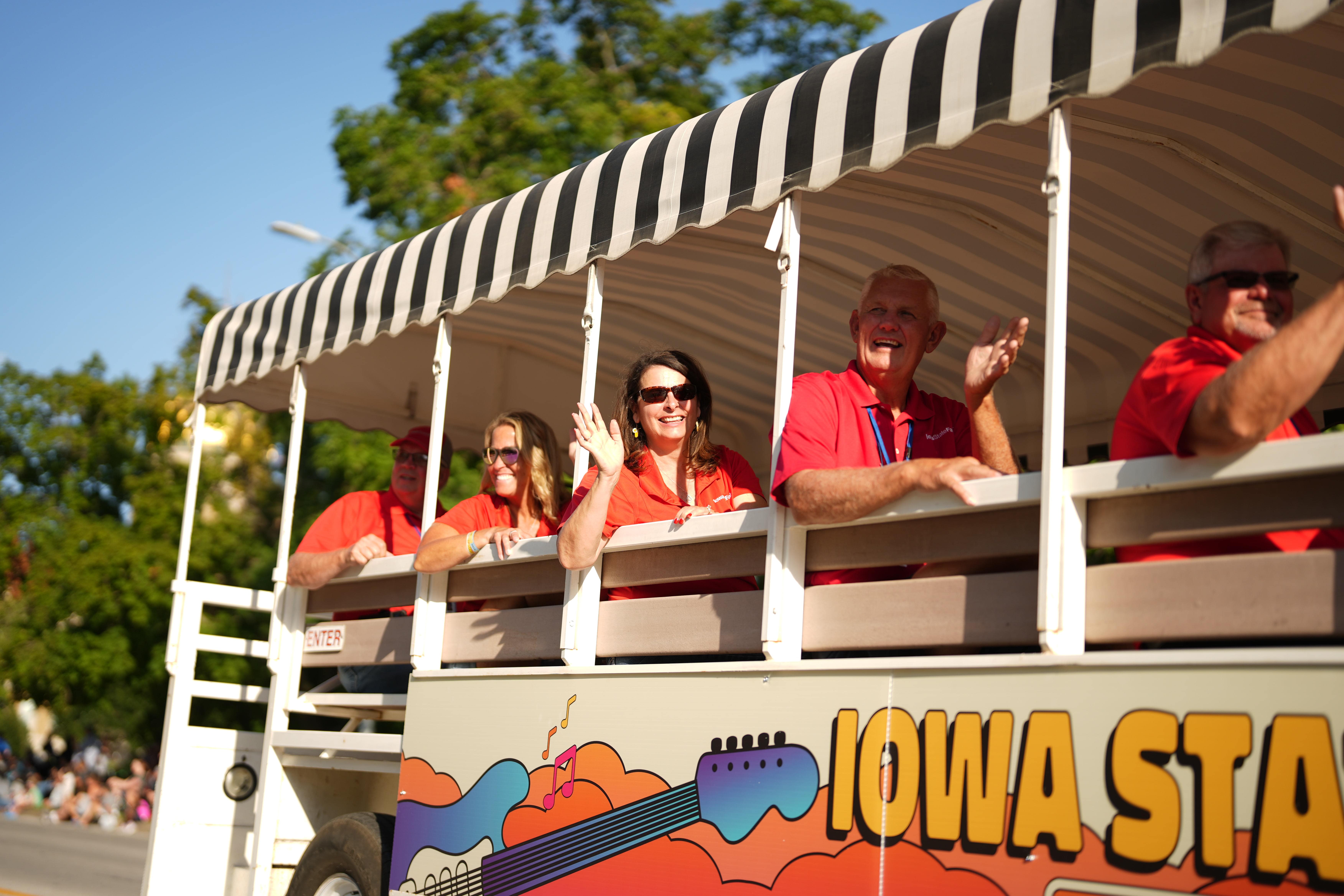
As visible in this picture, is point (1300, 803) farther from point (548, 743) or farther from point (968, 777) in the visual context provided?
point (548, 743)

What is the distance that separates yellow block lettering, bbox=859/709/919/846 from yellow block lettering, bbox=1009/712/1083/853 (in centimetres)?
30

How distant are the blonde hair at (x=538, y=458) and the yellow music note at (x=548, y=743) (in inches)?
49.7

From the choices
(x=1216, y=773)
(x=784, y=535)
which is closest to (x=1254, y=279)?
(x=1216, y=773)

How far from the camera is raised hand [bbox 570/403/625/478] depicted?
402 centimetres

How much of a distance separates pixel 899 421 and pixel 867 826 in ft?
4.64

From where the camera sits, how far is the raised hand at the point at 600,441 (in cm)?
402

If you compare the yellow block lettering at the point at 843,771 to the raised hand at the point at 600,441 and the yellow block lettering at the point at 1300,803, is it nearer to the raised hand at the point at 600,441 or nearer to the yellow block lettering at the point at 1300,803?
the yellow block lettering at the point at 1300,803

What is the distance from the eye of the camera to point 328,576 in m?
5.81

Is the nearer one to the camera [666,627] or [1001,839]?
[1001,839]

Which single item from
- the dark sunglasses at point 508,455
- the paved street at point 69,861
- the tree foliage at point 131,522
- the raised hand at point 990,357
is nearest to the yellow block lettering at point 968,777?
the raised hand at point 990,357

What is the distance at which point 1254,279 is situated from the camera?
2.98 m

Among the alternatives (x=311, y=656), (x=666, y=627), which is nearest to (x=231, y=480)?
(x=311, y=656)

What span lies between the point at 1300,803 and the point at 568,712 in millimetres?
2436

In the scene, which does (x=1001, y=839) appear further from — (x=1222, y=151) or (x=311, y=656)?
(x=311, y=656)
